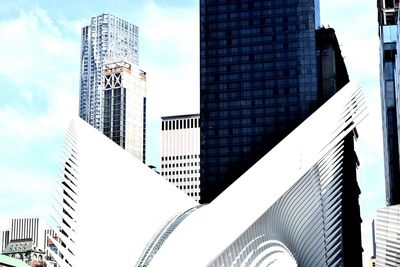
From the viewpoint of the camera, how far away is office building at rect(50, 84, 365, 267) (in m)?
32.6

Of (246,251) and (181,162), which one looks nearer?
(246,251)

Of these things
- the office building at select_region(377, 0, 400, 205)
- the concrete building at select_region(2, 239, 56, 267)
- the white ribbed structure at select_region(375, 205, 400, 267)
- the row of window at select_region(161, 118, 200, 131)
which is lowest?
the concrete building at select_region(2, 239, 56, 267)

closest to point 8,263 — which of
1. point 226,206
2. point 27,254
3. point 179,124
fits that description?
point 27,254

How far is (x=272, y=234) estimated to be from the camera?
38.2 metres

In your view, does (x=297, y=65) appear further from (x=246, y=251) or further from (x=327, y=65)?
(x=246, y=251)

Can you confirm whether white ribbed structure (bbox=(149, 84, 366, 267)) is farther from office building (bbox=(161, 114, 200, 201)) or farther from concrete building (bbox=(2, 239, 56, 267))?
office building (bbox=(161, 114, 200, 201))

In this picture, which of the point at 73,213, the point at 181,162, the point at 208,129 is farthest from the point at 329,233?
the point at 181,162

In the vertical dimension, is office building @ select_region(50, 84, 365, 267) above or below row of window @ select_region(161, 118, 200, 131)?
below

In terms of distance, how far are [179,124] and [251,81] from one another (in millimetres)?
80455

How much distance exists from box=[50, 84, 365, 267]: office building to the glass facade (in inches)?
2510

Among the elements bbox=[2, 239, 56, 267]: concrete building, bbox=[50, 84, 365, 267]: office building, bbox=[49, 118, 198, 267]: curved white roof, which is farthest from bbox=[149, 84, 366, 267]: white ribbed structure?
bbox=[2, 239, 56, 267]: concrete building

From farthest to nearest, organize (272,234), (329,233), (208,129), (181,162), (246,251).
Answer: (181,162) < (208,129) < (329,233) < (272,234) < (246,251)

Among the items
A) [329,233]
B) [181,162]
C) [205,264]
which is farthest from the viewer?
[181,162]

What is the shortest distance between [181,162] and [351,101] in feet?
500
